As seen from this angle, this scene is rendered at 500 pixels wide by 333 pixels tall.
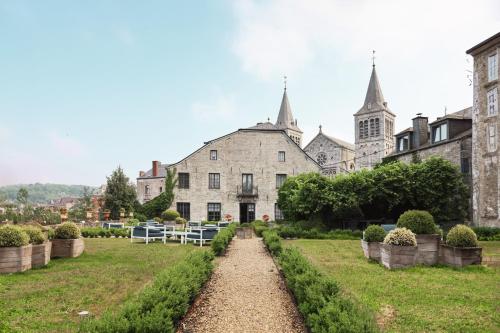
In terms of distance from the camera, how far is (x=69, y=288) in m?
7.98

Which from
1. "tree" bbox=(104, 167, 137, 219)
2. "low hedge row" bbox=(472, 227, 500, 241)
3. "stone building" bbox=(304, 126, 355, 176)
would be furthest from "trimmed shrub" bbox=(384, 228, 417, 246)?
"stone building" bbox=(304, 126, 355, 176)

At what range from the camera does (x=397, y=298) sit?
737cm

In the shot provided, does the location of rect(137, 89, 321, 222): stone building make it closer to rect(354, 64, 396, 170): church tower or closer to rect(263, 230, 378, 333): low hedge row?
rect(263, 230, 378, 333): low hedge row

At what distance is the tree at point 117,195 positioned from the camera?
38.6m

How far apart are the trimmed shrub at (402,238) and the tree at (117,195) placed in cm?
3129

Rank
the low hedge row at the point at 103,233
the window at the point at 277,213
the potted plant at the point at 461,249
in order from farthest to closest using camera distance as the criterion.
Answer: the window at the point at 277,213, the low hedge row at the point at 103,233, the potted plant at the point at 461,249

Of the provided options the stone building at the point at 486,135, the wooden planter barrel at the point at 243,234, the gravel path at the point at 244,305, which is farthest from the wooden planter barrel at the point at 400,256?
the stone building at the point at 486,135

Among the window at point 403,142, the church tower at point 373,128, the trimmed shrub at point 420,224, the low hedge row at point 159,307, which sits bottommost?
the low hedge row at point 159,307

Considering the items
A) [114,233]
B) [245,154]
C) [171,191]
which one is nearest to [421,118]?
[245,154]

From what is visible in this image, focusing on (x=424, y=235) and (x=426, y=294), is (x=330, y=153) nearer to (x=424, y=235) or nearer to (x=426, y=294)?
(x=424, y=235)

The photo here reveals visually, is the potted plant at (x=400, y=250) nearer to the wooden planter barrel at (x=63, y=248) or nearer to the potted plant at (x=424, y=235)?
the potted plant at (x=424, y=235)

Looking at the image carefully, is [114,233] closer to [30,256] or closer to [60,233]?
[60,233]

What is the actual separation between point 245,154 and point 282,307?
2930cm

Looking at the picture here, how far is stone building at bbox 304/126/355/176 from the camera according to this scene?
62.2 m
